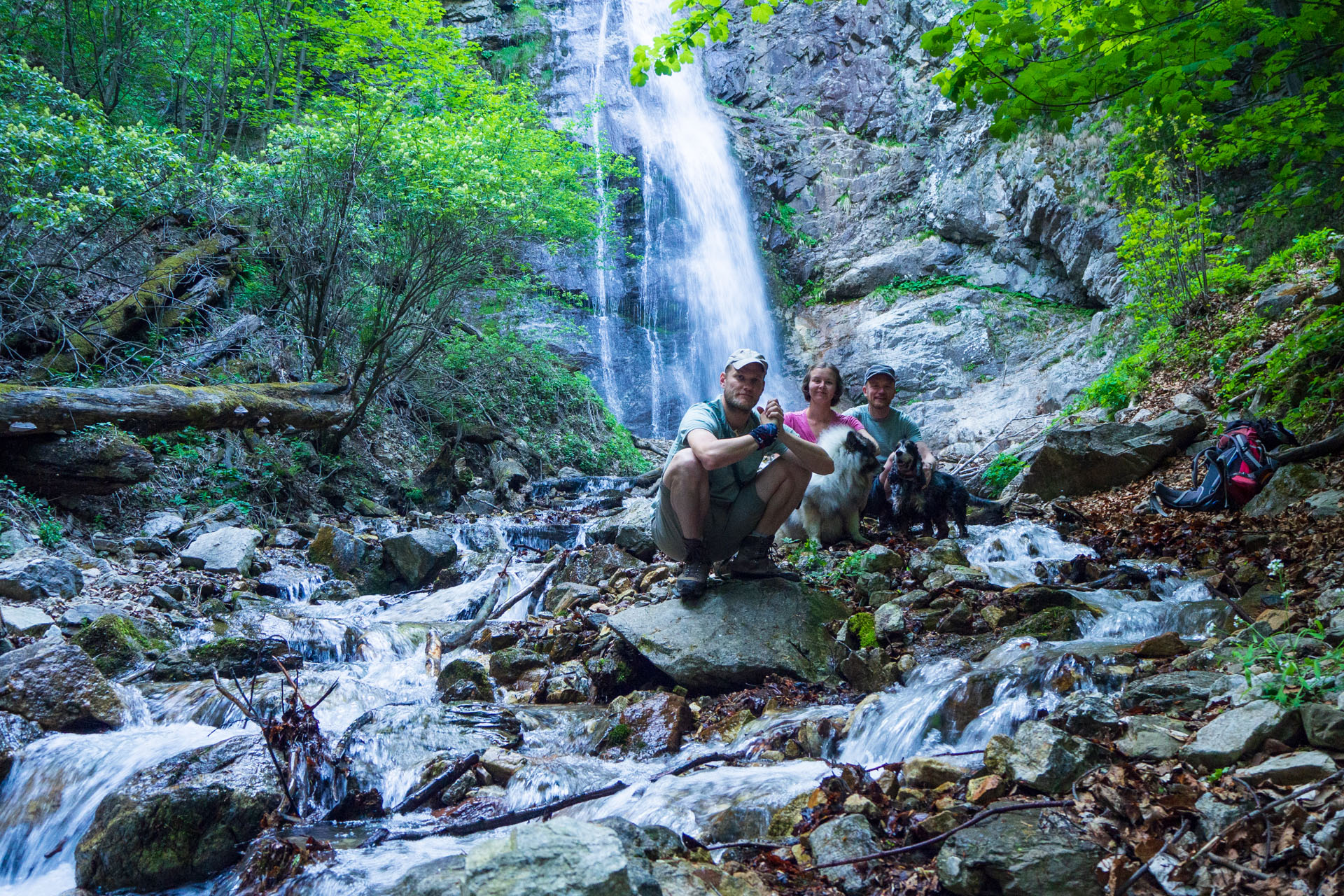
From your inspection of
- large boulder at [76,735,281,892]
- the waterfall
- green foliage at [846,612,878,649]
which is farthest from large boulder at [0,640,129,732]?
the waterfall

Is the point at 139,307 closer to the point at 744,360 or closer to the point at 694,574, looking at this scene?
the point at 694,574

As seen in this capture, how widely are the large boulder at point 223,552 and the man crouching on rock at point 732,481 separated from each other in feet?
14.6

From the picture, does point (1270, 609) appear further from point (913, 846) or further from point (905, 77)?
point (905, 77)

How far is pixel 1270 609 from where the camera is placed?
125 inches

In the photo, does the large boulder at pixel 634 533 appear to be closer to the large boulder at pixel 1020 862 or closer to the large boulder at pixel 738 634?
the large boulder at pixel 738 634

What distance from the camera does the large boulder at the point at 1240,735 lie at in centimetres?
191

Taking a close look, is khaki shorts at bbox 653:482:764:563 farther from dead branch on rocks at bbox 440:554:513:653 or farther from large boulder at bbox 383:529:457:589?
large boulder at bbox 383:529:457:589

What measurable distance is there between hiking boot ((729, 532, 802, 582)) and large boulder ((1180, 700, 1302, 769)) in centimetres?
231

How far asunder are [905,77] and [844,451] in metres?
17.4

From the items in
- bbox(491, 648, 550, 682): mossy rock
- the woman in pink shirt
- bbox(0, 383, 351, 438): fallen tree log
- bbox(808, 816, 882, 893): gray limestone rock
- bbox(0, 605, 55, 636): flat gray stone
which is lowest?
bbox(491, 648, 550, 682): mossy rock

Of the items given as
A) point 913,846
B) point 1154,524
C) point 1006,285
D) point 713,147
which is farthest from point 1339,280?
point 713,147

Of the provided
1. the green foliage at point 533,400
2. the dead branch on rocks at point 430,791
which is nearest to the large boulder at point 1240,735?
the dead branch on rocks at point 430,791

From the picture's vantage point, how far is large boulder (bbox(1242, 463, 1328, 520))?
4527 mm

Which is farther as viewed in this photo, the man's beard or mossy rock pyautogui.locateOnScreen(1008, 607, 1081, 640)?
the man's beard
